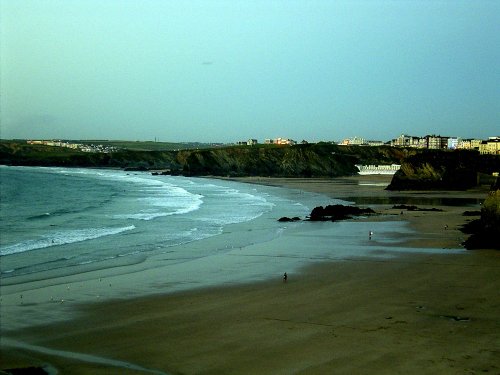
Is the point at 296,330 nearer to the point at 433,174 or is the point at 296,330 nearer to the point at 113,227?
the point at 113,227

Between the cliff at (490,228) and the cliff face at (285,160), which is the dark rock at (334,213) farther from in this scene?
the cliff face at (285,160)

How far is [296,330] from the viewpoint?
11.5 metres

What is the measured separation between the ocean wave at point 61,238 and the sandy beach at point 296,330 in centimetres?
1098

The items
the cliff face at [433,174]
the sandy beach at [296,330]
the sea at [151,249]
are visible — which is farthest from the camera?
the cliff face at [433,174]

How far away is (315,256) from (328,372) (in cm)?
1201

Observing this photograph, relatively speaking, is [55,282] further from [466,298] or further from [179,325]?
[466,298]

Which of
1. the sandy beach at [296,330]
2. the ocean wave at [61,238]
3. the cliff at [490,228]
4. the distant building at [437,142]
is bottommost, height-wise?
the ocean wave at [61,238]

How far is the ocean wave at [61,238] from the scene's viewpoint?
23845 millimetres

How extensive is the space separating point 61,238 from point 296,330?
1796cm

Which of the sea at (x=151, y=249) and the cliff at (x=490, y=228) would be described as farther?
the cliff at (x=490, y=228)

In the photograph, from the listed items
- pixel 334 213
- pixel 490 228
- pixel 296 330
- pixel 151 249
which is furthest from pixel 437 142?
pixel 296 330

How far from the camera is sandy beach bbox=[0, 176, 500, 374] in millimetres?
9641

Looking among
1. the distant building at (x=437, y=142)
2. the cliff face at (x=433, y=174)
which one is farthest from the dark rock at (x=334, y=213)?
the distant building at (x=437, y=142)

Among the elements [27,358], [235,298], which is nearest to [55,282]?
[235,298]
